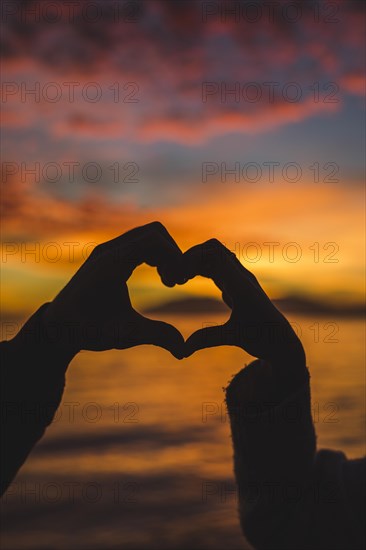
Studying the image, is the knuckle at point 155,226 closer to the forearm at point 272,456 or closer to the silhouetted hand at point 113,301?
the silhouetted hand at point 113,301

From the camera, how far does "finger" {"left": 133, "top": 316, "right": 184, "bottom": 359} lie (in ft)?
8.15

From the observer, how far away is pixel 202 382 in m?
23.9

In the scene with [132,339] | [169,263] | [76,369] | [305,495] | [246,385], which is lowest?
[76,369]

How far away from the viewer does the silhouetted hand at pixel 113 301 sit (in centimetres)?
243

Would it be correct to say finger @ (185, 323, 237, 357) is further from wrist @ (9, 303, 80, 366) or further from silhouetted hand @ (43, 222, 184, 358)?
wrist @ (9, 303, 80, 366)

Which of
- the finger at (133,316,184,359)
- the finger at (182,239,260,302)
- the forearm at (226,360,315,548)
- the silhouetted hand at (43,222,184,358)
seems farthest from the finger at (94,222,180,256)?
the forearm at (226,360,315,548)

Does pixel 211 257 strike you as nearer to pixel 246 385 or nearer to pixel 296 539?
pixel 246 385

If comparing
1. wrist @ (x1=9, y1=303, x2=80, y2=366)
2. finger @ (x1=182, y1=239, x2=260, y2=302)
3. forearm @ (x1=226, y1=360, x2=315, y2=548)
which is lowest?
forearm @ (x1=226, y1=360, x2=315, y2=548)

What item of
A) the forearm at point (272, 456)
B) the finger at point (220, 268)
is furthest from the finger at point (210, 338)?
the forearm at point (272, 456)

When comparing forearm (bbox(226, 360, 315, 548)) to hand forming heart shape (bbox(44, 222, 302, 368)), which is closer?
hand forming heart shape (bbox(44, 222, 302, 368))

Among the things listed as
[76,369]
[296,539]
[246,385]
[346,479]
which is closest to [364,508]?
[346,479]

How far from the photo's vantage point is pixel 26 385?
262cm

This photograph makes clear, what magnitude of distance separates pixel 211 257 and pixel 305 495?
1050mm

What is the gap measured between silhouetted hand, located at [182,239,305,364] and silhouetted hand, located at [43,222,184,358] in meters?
0.13
